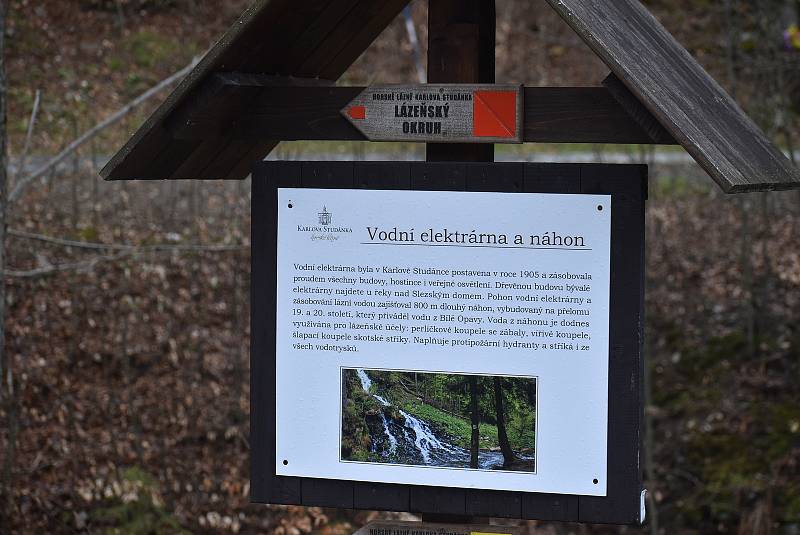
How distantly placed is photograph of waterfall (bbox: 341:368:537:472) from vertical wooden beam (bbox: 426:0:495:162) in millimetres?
758

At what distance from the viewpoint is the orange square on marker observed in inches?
130

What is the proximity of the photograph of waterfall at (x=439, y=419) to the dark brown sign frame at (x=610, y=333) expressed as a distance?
100mm

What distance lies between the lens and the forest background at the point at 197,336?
7.72 meters

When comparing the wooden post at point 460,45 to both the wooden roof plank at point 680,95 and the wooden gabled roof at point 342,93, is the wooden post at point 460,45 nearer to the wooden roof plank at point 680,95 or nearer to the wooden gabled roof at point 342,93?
the wooden gabled roof at point 342,93

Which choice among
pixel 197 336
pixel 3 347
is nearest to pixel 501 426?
pixel 3 347

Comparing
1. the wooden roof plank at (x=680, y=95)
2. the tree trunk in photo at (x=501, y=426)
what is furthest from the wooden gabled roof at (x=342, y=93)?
the tree trunk in photo at (x=501, y=426)

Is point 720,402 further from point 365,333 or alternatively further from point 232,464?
point 365,333

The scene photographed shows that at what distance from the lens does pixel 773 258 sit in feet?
34.6

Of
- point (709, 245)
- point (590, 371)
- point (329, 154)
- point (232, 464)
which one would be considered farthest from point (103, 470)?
point (709, 245)

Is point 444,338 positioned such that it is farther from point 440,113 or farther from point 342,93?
point 342,93

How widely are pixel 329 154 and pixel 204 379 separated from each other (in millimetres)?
3533

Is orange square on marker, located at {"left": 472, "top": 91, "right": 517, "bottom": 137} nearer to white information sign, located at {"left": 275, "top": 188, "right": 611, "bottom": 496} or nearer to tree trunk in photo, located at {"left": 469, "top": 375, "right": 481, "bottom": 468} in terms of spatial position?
white information sign, located at {"left": 275, "top": 188, "right": 611, "bottom": 496}

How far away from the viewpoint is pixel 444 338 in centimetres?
324

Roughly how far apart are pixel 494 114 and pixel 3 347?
4.32 m
